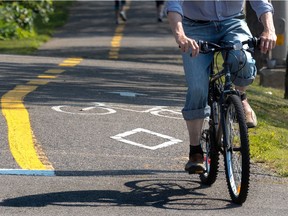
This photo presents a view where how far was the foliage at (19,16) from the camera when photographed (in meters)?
27.1

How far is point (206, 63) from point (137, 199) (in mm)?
1074

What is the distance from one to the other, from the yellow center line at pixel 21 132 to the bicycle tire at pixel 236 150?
1565mm

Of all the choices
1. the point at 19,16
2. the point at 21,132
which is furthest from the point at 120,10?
the point at 21,132

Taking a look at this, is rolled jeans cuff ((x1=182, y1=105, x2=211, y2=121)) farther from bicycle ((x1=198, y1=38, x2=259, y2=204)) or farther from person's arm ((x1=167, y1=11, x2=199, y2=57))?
person's arm ((x1=167, y1=11, x2=199, y2=57))

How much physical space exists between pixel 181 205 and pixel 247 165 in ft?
1.75

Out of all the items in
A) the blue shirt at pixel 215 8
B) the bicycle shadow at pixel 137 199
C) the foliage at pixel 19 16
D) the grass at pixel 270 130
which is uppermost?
the blue shirt at pixel 215 8

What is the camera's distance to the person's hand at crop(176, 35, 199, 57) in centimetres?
670

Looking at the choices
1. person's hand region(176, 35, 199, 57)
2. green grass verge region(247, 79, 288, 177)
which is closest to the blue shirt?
person's hand region(176, 35, 199, 57)

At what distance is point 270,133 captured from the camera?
1015 centimetres

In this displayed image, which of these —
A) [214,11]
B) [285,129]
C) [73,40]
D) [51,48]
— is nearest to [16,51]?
[51,48]

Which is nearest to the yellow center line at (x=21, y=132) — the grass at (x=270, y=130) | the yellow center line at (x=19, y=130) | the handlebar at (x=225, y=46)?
the yellow center line at (x=19, y=130)

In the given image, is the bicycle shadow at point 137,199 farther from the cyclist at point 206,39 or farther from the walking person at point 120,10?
the walking person at point 120,10

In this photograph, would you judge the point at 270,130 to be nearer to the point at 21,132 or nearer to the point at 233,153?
the point at 21,132

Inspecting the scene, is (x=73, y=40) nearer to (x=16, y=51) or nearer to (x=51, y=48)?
(x=51, y=48)
